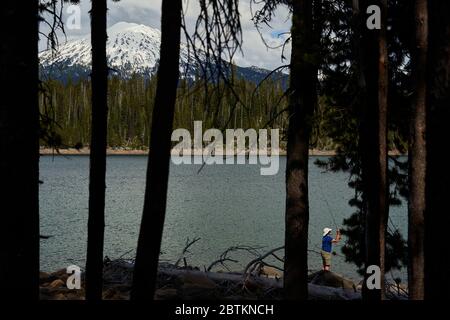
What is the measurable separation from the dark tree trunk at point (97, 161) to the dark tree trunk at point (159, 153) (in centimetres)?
166

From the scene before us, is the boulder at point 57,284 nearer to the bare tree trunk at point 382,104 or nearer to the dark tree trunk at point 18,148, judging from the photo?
the bare tree trunk at point 382,104

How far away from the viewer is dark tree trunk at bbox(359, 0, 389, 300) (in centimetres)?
688

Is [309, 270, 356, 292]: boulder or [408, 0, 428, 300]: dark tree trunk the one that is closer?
[408, 0, 428, 300]: dark tree trunk

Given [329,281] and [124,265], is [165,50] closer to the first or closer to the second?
[124,265]

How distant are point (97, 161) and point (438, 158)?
3843 millimetres

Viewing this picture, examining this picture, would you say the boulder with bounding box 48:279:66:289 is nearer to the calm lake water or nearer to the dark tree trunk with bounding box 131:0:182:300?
the calm lake water

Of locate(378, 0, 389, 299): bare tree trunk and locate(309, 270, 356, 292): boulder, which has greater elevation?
locate(378, 0, 389, 299): bare tree trunk

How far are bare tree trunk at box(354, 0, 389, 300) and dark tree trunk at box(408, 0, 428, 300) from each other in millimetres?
424

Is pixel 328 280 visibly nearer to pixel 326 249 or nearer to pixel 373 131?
pixel 326 249

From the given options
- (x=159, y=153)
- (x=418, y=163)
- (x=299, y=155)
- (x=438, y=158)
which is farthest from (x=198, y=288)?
(x=438, y=158)

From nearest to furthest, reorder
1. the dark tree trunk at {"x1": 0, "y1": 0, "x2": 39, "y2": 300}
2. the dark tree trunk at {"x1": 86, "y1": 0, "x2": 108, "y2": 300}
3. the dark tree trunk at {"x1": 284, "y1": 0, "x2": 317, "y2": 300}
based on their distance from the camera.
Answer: the dark tree trunk at {"x1": 0, "y1": 0, "x2": 39, "y2": 300} → the dark tree trunk at {"x1": 86, "y1": 0, "x2": 108, "y2": 300} → the dark tree trunk at {"x1": 284, "y1": 0, "x2": 317, "y2": 300}

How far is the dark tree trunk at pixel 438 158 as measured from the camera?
4.61m

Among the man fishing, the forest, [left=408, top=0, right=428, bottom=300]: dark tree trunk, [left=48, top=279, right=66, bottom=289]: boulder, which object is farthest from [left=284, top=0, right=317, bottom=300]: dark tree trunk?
the man fishing
